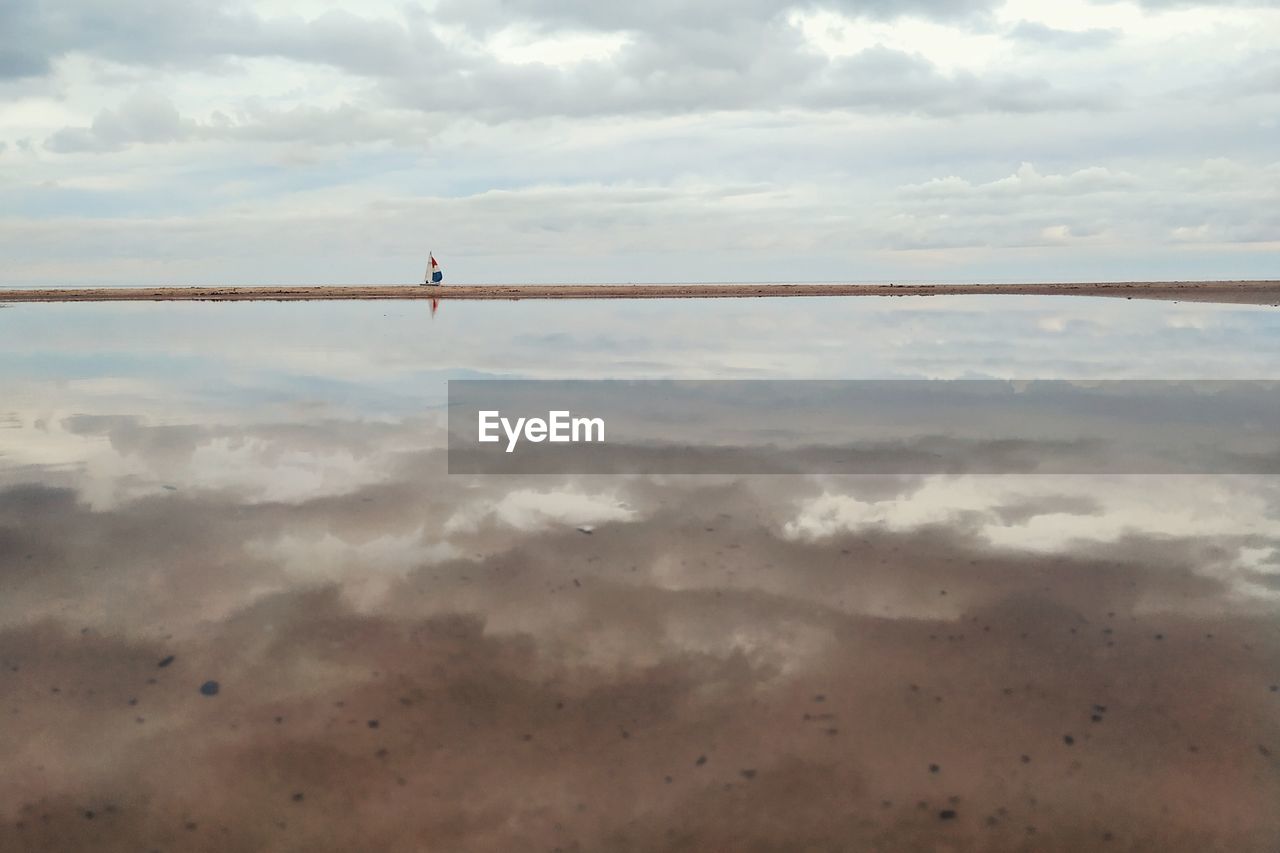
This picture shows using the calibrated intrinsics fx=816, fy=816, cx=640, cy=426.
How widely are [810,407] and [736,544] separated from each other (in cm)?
732

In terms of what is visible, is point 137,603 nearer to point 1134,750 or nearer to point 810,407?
point 1134,750

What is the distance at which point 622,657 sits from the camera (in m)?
5.61

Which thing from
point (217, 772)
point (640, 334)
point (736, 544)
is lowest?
point (217, 772)

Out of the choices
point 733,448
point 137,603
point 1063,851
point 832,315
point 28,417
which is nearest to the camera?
point 1063,851

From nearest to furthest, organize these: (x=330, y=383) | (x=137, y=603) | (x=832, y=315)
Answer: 1. (x=137, y=603)
2. (x=330, y=383)
3. (x=832, y=315)

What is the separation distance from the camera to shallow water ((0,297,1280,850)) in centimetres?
415

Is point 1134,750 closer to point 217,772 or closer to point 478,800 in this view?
point 478,800

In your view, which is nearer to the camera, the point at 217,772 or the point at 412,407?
the point at 217,772

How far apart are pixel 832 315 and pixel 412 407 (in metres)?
31.9

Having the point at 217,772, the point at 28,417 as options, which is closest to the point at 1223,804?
the point at 217,772

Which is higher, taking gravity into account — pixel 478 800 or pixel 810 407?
pixel 810 407

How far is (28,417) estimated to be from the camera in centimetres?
1409

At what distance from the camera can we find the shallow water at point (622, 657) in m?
4.15

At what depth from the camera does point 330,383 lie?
1795cm
